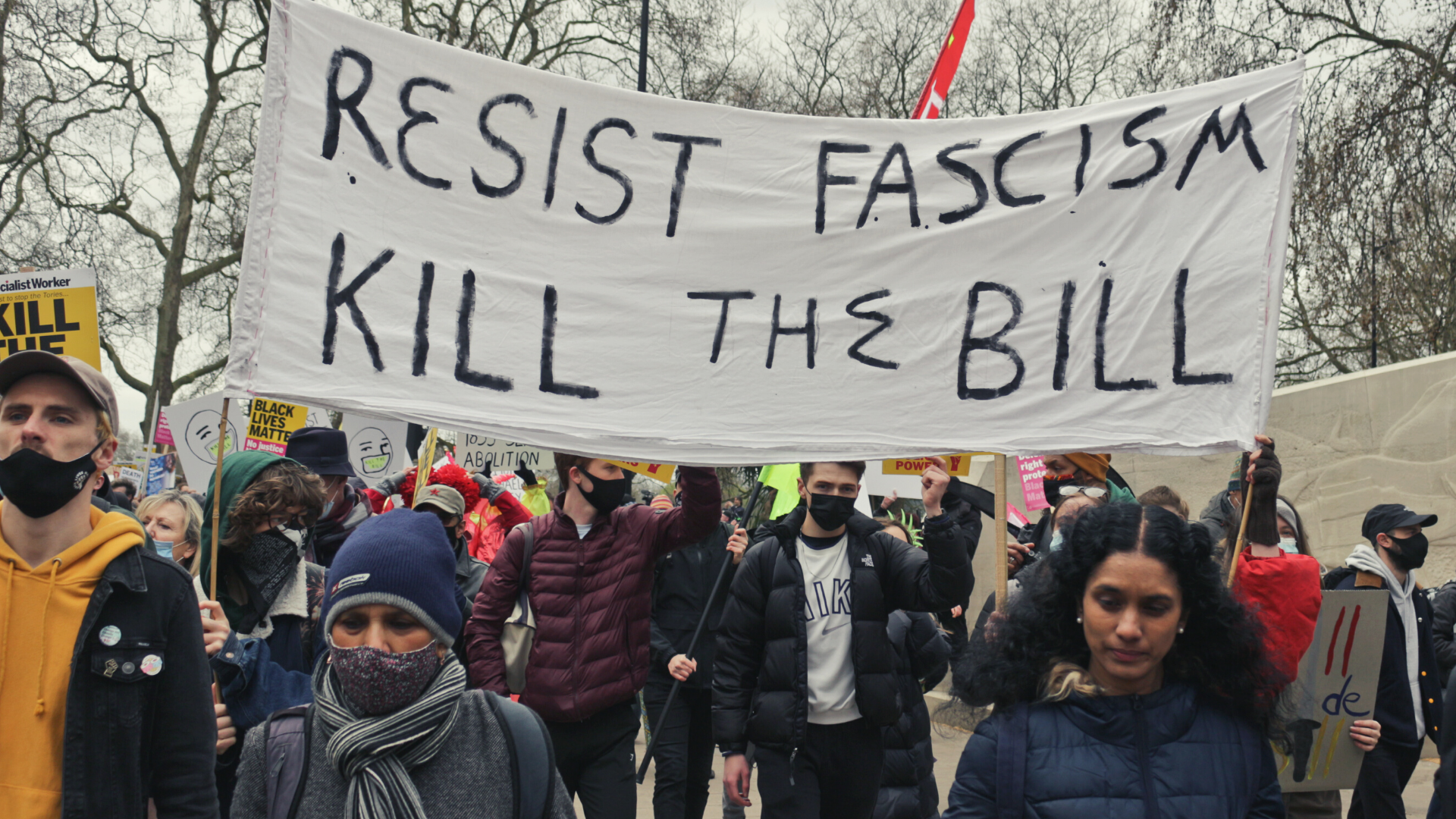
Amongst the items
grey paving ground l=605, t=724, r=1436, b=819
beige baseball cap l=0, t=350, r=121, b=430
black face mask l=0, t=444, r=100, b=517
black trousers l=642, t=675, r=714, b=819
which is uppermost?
beige baseball cap l=0, t=350, r=121, b=430

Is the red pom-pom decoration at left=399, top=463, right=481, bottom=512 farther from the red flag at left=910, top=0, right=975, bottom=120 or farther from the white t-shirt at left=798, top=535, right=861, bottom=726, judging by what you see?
the red flag at left=910, top=0, right=975, bottom=120

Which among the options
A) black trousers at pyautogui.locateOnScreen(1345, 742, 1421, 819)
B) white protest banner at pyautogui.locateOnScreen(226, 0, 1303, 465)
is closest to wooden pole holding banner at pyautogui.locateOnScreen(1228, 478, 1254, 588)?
white protest banner at pyautogui.locateOnScreen(226, 0, 1303, 465)

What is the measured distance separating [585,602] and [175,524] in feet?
4.66

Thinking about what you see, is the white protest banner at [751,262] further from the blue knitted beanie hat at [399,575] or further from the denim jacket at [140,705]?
the blue knitted beanie hat at [399,575]

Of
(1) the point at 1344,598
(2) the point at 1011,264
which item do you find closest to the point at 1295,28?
(1) the point at 1344,598

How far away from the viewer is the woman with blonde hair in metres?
4.10

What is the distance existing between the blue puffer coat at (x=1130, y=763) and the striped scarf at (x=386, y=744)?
38.1 inches

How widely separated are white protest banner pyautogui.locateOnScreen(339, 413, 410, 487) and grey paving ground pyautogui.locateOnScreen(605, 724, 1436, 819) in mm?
3818

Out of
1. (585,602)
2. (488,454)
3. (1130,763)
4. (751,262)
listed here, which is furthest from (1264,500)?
(488,454)

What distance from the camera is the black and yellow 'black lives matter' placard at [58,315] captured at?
16.1 ft

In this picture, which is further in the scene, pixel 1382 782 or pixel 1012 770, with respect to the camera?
pixel 1382 782

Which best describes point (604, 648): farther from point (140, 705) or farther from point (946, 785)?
point (946, 785)

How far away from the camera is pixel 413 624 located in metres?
2.21

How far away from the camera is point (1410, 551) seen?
5.42 metres
